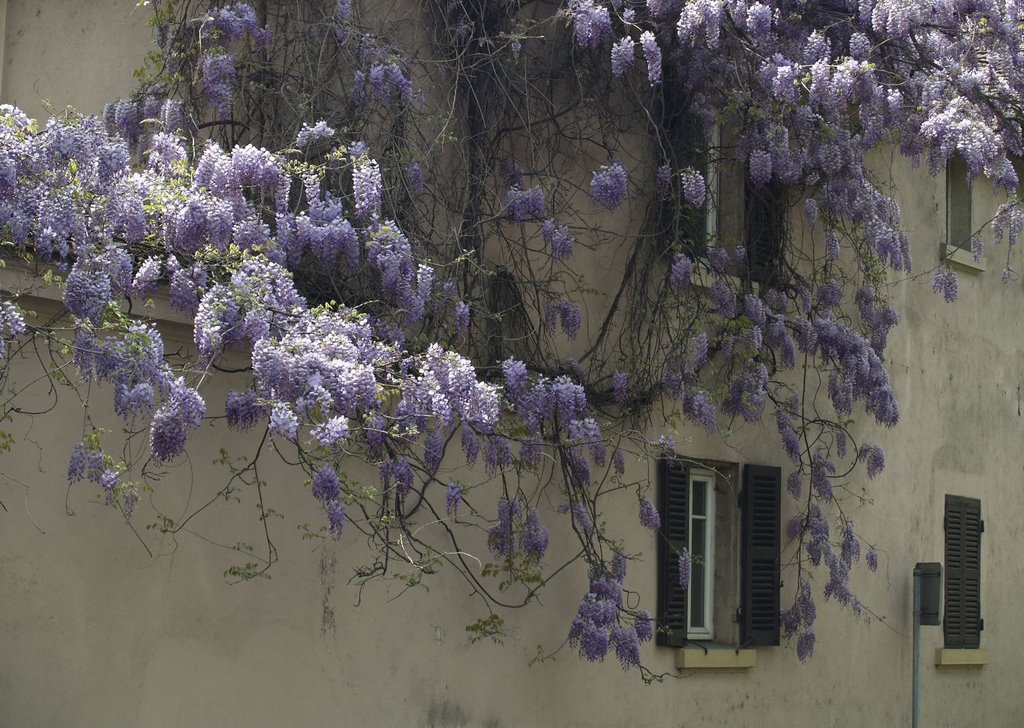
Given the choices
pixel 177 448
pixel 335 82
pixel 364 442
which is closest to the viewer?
pixel 177 448

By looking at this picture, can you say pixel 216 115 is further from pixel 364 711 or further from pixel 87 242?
pixel 364 711

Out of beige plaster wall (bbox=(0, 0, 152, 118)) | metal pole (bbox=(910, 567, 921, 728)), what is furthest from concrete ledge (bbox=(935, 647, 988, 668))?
beige plaster wall (bbox=(0, 0, 152, 118))

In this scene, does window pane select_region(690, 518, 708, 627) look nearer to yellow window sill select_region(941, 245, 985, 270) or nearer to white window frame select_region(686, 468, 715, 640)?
white window frame select_region(686, 468, 715, 640)

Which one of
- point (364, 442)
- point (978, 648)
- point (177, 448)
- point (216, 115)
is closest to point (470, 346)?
point (364, 442)

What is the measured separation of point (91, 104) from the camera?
29.7ft

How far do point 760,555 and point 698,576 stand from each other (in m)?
0.47

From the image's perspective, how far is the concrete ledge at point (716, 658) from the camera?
10.9 meters

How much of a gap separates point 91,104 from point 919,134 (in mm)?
5071

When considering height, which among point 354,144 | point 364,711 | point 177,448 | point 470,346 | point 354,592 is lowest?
point 364,711

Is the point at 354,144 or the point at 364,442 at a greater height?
the point at 354,144

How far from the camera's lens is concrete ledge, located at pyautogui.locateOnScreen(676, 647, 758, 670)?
1091cm

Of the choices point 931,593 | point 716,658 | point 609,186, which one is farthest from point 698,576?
point 609,186

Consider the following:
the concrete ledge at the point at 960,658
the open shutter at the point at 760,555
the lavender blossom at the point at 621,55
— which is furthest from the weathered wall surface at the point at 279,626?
the lavender blossom at the point at 621,55

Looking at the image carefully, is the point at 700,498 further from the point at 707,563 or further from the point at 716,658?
the point at 716,658
